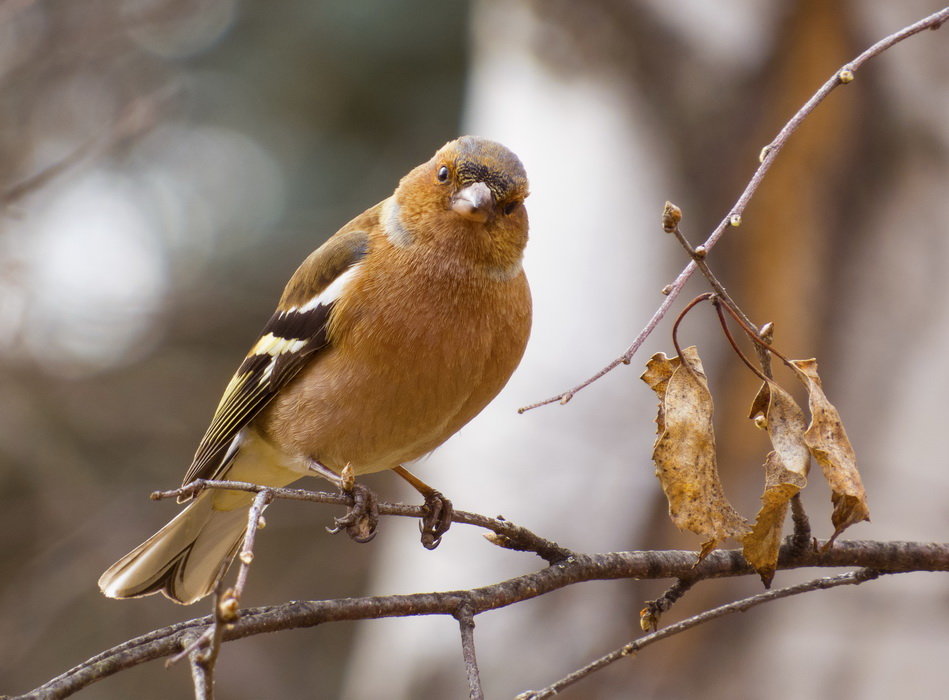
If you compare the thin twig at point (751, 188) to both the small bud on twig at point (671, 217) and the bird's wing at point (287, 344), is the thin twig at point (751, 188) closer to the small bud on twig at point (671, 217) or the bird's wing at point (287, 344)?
the small bud on twig at point (671, 217)

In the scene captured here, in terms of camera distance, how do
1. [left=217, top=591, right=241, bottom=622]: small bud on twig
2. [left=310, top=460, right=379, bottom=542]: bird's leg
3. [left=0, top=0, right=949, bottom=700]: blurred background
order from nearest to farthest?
[left=217, top=591, right=241, bottom=622]: small bud on twig
[left=310, top=460, right=379, bottom=542]: bird's leg
[left=0, top=0, right=949, bottom=700]: blurred background

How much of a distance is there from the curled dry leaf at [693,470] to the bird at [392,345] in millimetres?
1159

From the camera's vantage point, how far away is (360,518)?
287 centimetres

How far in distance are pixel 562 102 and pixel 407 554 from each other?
2.90 metres

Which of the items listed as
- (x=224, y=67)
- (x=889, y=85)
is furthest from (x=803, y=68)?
(x=224, y=67)

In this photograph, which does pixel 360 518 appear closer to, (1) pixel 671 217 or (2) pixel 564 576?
(2) pixel 564 576

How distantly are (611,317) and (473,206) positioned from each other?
231 centimetres

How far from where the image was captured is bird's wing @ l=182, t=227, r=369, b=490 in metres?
3.46

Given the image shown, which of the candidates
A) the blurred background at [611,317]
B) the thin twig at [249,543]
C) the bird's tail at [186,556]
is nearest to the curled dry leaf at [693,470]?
the thin twig at [249,543]

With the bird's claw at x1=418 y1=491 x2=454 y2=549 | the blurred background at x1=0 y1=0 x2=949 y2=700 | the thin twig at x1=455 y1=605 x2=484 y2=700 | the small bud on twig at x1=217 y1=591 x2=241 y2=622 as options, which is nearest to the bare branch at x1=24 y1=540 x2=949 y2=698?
the thin twig at x1=455 y1=605 x2=484 y2=700

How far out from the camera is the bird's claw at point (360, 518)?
278 centimetres

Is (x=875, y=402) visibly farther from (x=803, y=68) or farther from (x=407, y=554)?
(x=407, y=554)

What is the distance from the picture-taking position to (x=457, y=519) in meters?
2.15

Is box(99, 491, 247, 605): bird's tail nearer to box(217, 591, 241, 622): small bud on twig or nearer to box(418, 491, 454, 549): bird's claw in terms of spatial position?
box(418, 491, 454, 549): bird's claw
